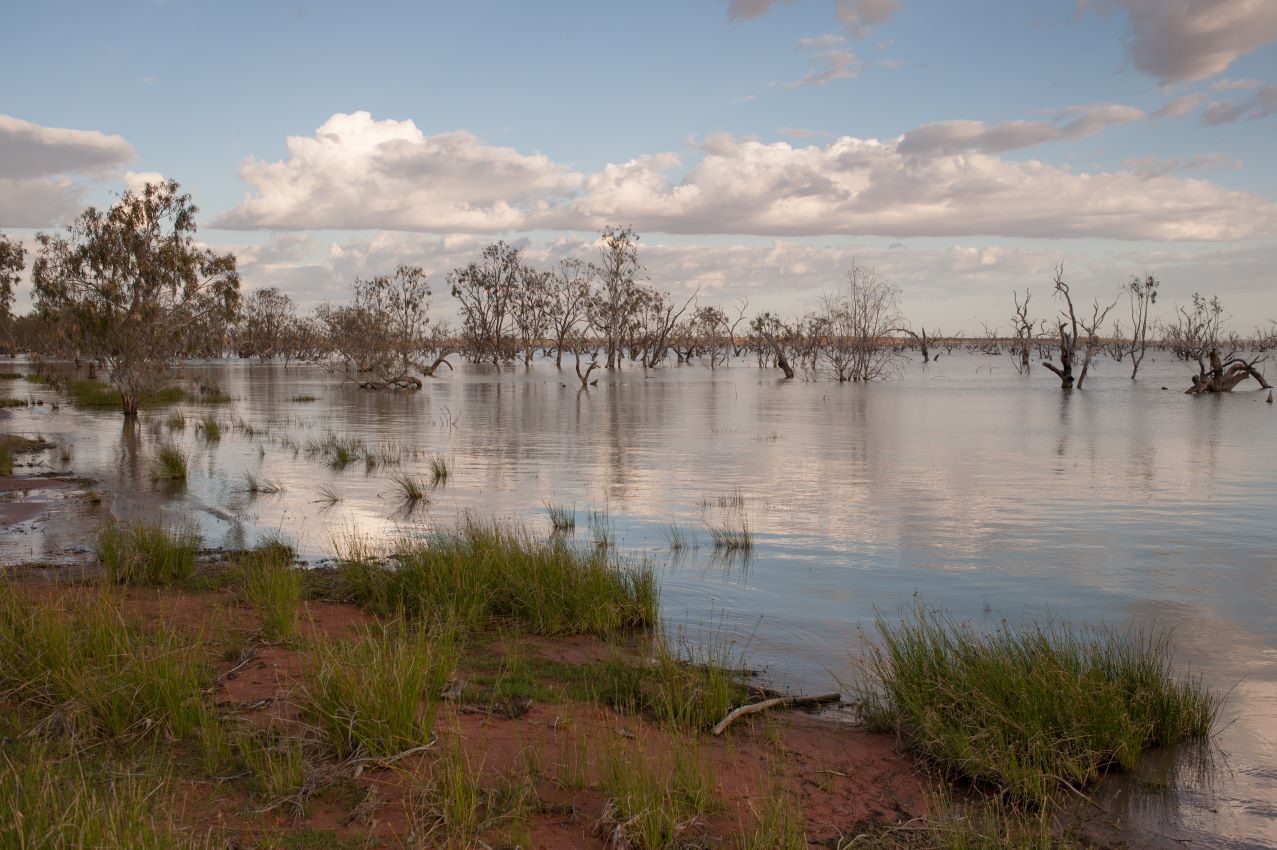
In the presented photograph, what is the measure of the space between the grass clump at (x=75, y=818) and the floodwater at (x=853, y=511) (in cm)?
463

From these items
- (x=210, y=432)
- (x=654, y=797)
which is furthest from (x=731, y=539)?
(x=210, y=432)

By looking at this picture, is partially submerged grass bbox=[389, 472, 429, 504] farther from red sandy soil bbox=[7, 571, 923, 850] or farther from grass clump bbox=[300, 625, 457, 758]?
grass clump bbox=[300, 625, 457, 758]

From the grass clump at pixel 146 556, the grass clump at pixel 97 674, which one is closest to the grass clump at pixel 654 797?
the grass clump at pixel 97 674

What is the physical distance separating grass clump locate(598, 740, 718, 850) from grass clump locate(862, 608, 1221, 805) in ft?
5.41

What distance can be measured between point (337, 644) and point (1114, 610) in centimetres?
751

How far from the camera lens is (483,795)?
478 centimetres

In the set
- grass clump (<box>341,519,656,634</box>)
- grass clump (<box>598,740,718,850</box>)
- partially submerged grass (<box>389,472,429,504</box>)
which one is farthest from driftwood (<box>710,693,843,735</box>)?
partially submerged grass (<box>389,472,429,504</box>)

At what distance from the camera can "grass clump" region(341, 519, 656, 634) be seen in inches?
327

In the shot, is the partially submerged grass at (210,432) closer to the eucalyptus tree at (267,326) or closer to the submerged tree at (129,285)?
the submerged tree at (129,285)

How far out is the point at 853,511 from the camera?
15.6 m

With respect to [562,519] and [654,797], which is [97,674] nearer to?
[654,797]

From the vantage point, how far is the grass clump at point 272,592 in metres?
7.14

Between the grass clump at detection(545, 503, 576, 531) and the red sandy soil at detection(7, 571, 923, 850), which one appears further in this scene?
the grass clump at detection(545, 503, 576, 531)

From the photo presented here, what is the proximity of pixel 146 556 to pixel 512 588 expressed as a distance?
3.62 m
